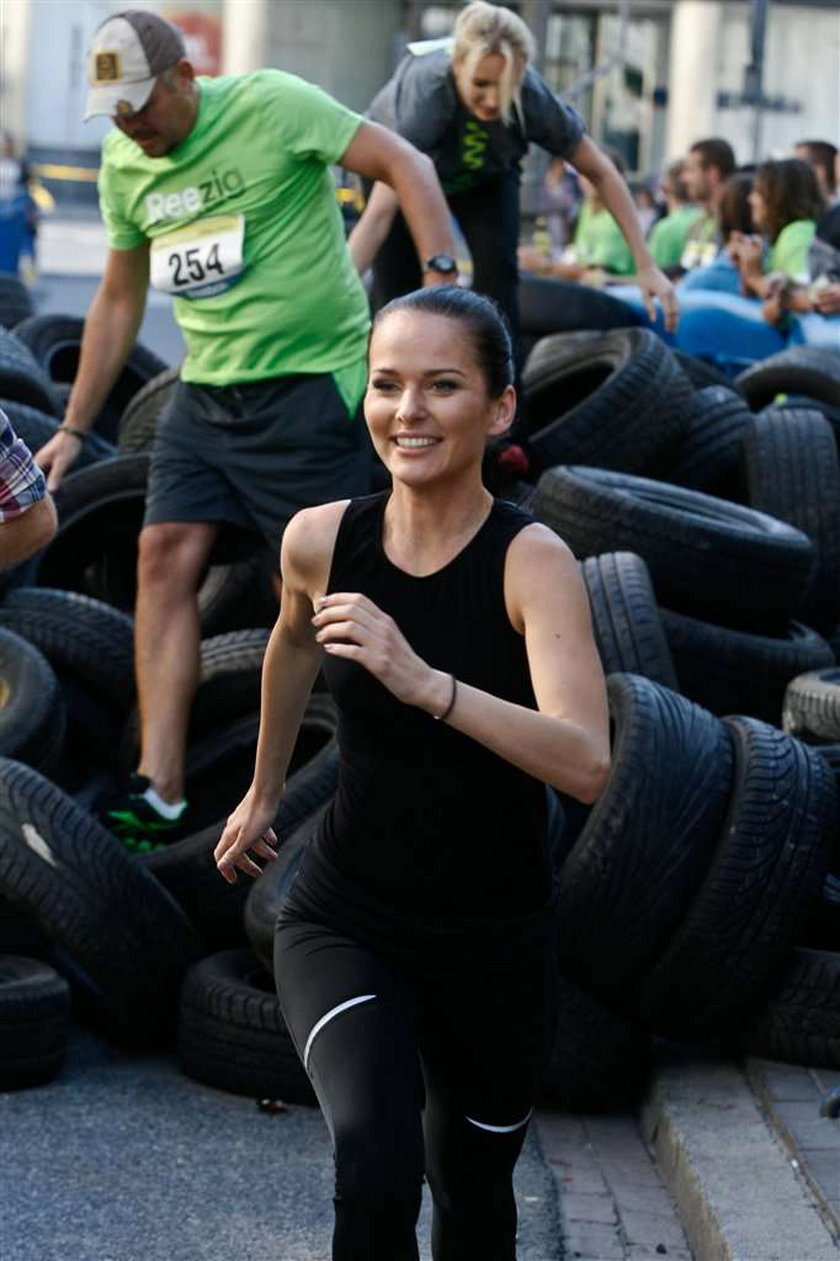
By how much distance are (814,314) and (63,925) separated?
744cm

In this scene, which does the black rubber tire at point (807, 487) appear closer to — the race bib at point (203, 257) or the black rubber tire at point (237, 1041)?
the race bib at point (203, 257)

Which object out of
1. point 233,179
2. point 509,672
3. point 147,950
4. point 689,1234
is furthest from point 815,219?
point 509,672

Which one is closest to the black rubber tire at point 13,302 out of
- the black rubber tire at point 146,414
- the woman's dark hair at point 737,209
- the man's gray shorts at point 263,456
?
the black rubber tire at point 146,414

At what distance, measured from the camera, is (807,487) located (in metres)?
9.16

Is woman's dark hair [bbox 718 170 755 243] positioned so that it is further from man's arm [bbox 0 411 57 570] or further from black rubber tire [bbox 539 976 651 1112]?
man's arm [bbox 0 411 57 570]

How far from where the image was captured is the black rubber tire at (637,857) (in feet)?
19.7

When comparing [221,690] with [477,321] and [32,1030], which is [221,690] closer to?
[32,1030]

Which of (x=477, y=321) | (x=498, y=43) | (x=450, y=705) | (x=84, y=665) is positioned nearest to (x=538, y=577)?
(x=450, y=705)

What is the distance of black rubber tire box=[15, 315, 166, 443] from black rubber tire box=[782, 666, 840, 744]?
4925 mm

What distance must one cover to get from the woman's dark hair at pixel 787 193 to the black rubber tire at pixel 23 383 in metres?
4.13

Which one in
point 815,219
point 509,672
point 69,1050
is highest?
point 509,672

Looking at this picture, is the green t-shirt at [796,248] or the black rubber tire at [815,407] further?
the green t-shirt at [796,248]

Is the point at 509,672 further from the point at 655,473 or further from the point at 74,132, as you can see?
the point at 74,132

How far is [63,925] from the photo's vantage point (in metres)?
6.23
